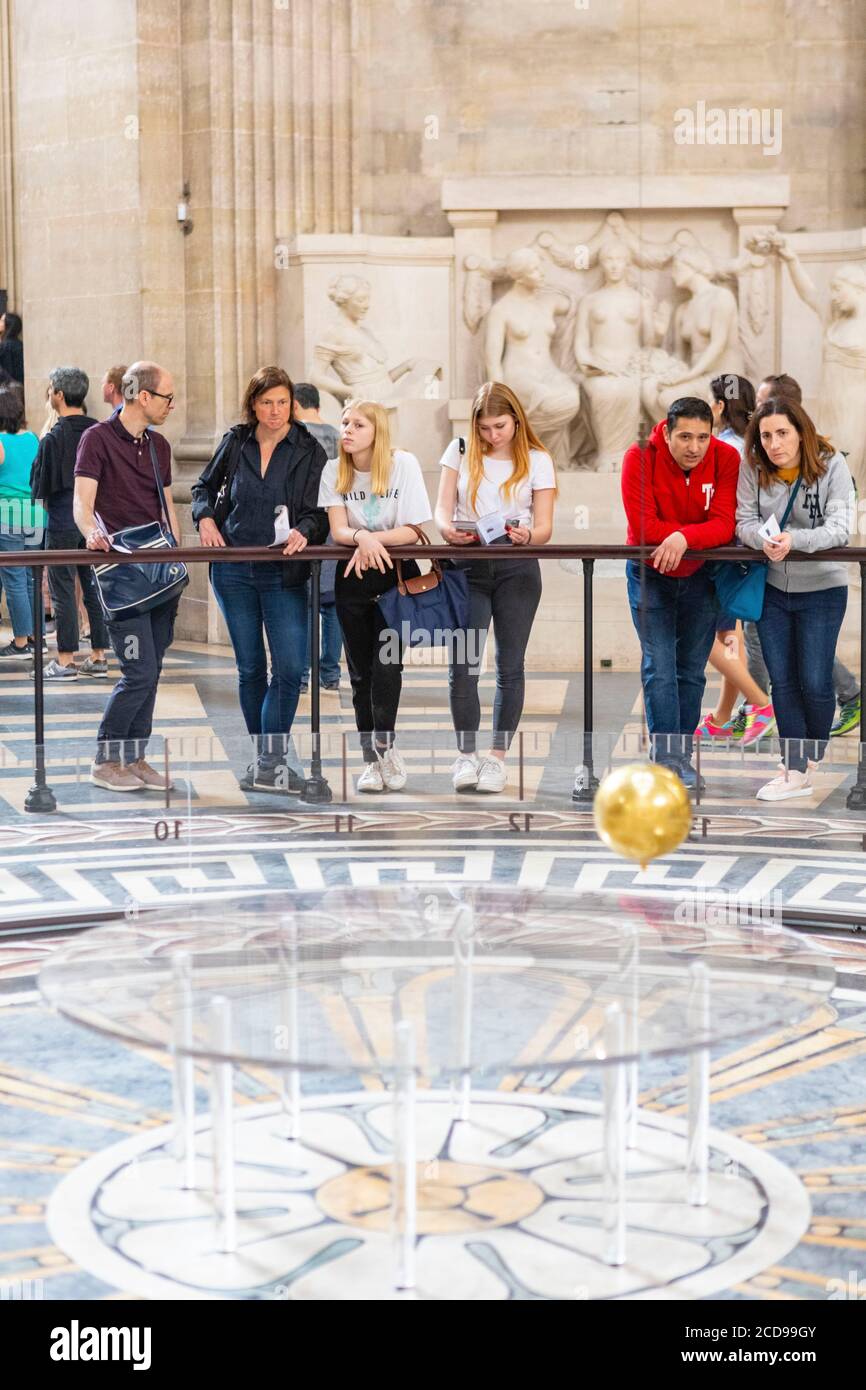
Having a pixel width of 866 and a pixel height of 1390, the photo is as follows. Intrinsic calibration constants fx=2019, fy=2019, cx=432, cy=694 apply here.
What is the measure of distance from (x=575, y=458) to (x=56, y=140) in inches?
149

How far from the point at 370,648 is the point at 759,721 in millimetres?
1735

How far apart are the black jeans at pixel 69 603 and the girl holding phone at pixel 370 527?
305cm

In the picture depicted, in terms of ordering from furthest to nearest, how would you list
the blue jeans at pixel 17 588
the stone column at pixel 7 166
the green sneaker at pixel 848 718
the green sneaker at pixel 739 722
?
the stone column at pixel 7 166 → the blue jeans at pixel 17 588 → the green sneaker at pixel 739 722 → the green sneaker at pixel 848 718

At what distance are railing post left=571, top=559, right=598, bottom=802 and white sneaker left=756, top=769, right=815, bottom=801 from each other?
55 centimetres

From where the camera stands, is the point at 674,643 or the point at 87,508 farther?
the point at 87,508

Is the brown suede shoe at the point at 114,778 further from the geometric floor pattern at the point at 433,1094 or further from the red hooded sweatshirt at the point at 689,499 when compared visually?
the red hooded sweatshirt at the point at 689,499

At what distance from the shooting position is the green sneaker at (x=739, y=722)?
7.72 metres

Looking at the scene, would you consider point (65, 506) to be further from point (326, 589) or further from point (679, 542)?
point (679, 542)

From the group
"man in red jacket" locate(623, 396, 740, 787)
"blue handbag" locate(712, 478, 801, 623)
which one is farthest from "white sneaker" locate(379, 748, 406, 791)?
"blue handbag" locate(712, 478, 801, 623)

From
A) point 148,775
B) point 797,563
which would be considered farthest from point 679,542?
point 148,775

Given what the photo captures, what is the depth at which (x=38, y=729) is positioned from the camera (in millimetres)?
6809

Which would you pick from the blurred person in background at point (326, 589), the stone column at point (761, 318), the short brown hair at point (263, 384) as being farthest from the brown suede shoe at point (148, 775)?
the stone column at point (761, 318)

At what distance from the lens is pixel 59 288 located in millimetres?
12289

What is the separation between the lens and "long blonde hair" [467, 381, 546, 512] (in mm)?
6801
